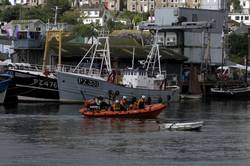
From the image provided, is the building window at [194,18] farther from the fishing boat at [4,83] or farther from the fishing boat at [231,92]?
the fishing boat at [4,83]

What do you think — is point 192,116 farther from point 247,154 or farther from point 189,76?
point 189,76

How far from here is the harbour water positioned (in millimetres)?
44875

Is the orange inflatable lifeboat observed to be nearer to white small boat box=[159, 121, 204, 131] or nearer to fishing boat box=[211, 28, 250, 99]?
white small boat box=[159, 121, 204, 131]

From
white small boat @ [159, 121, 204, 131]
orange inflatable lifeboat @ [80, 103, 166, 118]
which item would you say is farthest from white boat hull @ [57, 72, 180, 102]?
white small boat @ [159, 121, 204, 131]

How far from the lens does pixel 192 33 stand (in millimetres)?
129875

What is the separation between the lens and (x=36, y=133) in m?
57.3

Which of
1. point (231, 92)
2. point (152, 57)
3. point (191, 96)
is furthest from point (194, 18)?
point (152, 57)

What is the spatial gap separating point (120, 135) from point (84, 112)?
43.8 ft

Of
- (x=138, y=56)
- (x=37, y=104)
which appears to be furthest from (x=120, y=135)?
(x=138, y=56)

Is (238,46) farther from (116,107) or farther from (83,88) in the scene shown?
(116,107)

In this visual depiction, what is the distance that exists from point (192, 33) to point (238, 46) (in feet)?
178

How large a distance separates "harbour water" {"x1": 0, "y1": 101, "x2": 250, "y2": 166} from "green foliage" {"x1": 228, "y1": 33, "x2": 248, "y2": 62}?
335ft

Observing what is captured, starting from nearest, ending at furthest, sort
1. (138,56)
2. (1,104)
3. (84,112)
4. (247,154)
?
(247,154) → (84,112) → (1,104) → (138,56)

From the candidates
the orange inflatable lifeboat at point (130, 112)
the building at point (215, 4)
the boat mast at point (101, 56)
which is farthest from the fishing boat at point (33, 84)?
the building at point (215, 4)
